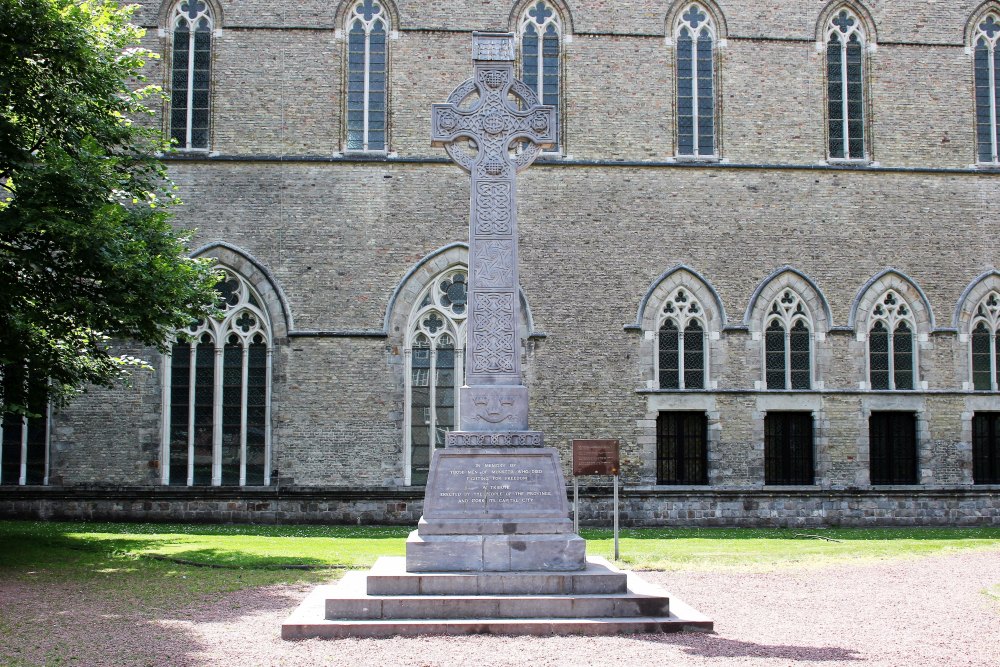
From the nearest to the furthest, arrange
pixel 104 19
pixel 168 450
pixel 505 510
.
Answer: pixel 505 510
pixel 104 19
pixel 168 450

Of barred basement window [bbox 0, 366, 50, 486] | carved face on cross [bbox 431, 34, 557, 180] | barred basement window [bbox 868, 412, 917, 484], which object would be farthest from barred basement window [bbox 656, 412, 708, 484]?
barred basement window [bbox 0, 366, 50, 486]

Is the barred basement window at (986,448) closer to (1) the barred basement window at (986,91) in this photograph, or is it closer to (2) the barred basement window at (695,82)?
(1) the barred basement window at (986,91)

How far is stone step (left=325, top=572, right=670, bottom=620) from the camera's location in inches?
383

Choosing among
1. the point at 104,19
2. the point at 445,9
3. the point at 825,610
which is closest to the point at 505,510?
the point at 825,610

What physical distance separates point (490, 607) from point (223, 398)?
1425 centimetres

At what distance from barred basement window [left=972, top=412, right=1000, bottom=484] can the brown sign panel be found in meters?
12.0

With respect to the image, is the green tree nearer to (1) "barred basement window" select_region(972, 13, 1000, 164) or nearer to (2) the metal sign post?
(2) the metal sign post

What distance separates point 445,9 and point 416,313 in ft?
23.3

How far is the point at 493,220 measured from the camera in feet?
37.6

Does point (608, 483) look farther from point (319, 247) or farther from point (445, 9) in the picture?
point (445, 9)

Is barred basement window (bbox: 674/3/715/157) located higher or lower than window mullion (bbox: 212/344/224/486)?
higher

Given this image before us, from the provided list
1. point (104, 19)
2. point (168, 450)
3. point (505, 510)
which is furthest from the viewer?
point (168, 450)

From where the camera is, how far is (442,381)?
22.8m

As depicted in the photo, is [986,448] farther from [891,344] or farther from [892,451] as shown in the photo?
[891,344]
